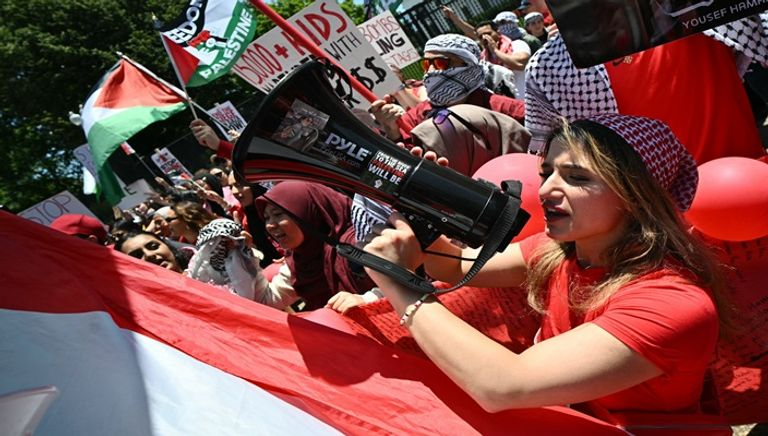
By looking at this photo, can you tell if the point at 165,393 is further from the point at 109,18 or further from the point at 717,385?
the point at 109,18

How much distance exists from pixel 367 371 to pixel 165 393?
0.46 m

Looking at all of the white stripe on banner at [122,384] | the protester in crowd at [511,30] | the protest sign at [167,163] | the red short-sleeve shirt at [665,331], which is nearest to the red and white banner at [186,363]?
the white stripe on banner at [122,384]

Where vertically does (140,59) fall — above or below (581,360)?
above

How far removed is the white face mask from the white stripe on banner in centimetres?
243

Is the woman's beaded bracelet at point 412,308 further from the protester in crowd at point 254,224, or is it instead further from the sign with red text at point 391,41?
the sign with red text at point 391,41

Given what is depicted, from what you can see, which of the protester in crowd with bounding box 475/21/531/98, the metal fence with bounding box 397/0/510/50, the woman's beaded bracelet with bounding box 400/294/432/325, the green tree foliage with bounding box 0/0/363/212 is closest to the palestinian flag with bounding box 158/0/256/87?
the protester in crowd with bounding box 475/21/531/98

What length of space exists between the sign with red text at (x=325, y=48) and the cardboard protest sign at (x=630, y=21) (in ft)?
8.59

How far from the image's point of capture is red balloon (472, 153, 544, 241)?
6.70 ft

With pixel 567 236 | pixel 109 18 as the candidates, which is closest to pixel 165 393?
pixel 567 236

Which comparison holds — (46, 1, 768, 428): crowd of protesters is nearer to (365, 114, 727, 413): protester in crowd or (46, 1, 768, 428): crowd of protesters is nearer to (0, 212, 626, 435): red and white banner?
(365, 114, 727, 413): protester in crowd

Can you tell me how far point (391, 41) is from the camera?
6.86 m

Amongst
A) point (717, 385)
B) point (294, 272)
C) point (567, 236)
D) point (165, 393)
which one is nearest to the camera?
point (165, 393)

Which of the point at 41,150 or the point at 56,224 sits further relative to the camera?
the point at 41,150

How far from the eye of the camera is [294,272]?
123 inches
